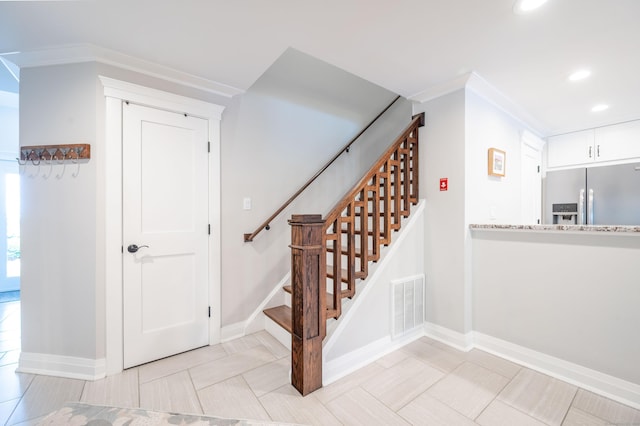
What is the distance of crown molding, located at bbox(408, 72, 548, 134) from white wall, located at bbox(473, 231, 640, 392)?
4.42 ft

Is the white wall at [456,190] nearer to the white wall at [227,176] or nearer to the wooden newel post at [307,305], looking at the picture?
the white wall at [227,176]

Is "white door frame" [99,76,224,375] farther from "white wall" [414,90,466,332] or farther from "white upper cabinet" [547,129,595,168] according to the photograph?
"white upper cabinet" [547,129,595,168]

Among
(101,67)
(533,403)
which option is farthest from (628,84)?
(101,67)

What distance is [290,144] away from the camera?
290 cm

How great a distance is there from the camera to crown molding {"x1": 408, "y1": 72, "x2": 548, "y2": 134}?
7.42 feet

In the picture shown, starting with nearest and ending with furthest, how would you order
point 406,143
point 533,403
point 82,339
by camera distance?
point 533,403 < point 82,339 < point 406,143

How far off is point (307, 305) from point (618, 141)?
4.47 metres

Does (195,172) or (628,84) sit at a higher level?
(628,84)

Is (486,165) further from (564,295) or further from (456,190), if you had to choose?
(564,295)

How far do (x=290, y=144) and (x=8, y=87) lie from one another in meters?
3.07

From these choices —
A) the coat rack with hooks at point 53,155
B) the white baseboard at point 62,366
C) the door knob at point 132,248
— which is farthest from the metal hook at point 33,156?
the white baseboard at point 62,366

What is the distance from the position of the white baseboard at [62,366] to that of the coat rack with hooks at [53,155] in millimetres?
1377

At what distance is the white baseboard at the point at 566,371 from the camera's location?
1633 millimetres

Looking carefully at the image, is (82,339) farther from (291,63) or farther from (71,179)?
(291,63)
